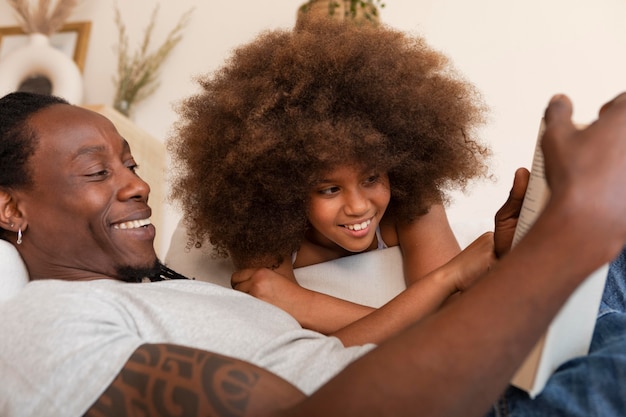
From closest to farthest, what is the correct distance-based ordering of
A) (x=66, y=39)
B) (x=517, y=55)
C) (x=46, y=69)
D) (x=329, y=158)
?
(x=329, y=158) → (x=517, y=55) → (x=46, y=69) → (x=66, y=39)

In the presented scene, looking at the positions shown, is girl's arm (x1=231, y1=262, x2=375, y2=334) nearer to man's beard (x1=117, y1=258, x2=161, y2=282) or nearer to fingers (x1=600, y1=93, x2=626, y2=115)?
man's beard (x1=117, y1=258, x2=161, y2=282)

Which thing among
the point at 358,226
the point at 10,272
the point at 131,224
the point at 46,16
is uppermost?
the point at 46,16

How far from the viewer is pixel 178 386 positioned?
80 cm

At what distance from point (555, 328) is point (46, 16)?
121 inches

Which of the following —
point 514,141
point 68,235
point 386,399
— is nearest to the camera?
point 386,399

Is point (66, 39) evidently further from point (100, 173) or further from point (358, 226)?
point (358, 226)

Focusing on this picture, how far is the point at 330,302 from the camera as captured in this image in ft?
5.00

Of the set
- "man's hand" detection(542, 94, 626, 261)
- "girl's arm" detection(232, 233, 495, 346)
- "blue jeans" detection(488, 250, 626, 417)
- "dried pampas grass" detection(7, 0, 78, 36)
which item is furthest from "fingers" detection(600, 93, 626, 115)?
"dried pampas grass" detection(7, 0, 78, 36)

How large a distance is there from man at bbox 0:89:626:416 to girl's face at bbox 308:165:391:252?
1.16ft

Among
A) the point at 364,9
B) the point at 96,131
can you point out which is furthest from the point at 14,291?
the point at 364,9

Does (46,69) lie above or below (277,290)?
above

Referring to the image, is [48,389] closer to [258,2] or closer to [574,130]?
[574,130]

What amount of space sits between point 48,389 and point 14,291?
0.38 m

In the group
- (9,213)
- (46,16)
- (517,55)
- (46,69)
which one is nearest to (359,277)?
(9,213)
